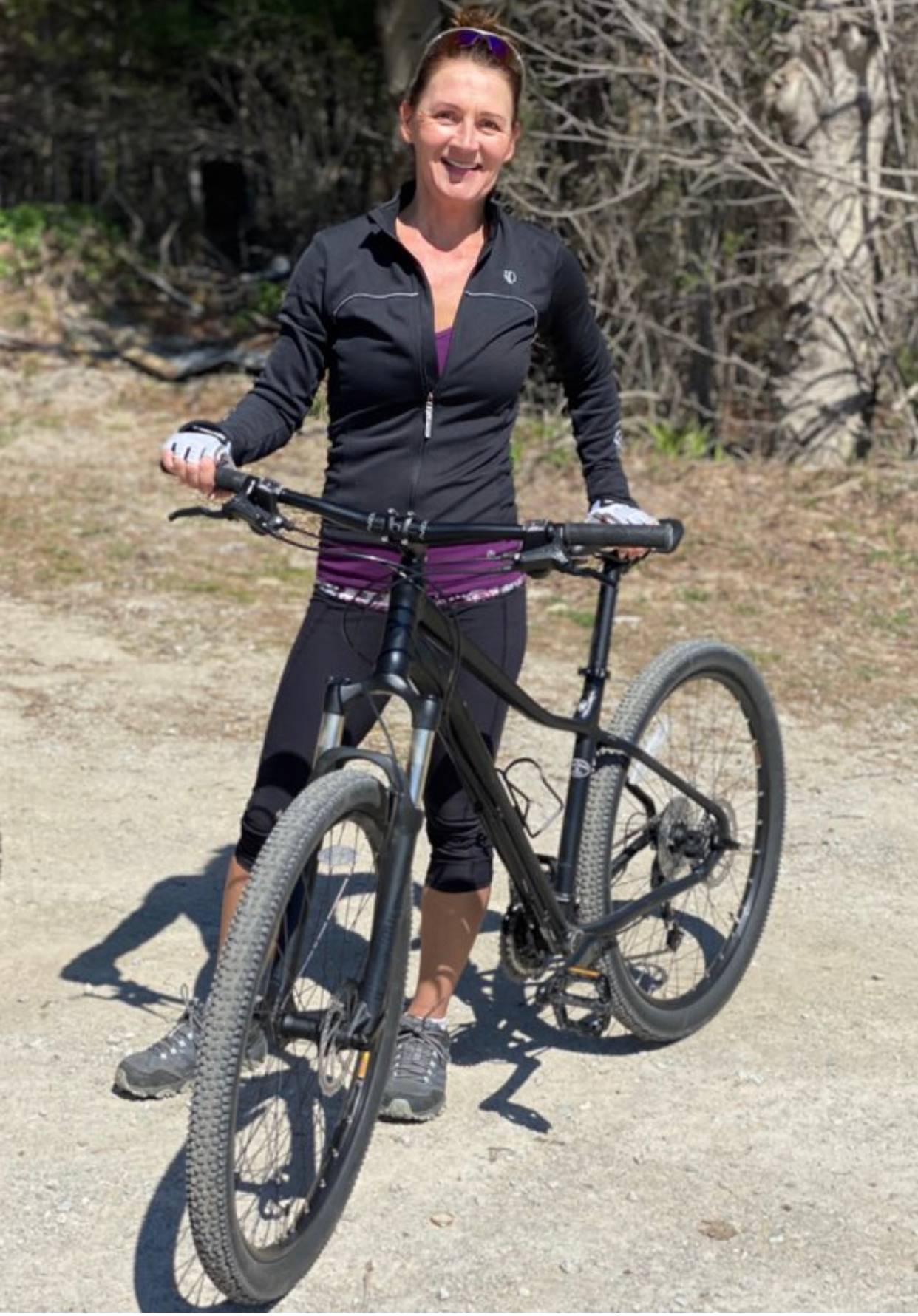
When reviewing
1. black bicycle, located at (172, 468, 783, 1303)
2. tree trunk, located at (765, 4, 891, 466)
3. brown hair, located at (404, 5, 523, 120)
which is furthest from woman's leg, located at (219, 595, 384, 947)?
tree trunk, located at (765, 4, 891, 466)

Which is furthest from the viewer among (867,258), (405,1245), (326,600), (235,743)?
(867,258)

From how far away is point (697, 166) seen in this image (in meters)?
9.84

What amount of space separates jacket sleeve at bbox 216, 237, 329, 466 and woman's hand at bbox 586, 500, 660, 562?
23.6 inches

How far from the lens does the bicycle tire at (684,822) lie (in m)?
4.19

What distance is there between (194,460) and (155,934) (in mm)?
1930

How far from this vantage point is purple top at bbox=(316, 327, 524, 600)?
3883mm

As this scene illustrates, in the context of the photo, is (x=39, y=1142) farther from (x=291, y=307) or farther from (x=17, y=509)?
(x=17, y=509)

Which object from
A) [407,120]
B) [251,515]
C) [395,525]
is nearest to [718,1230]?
[395,525]

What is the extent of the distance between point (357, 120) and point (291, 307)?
9986 mm

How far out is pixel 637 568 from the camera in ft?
28.6

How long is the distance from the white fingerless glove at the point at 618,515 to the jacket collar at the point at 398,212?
56 cm

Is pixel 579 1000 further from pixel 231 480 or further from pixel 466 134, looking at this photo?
pixel 466 134

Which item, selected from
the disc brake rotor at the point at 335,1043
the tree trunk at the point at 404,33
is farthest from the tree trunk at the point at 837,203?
the disc brake rotor at the point at 335,1043

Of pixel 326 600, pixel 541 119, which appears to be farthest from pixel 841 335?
pixel 326 600
